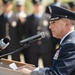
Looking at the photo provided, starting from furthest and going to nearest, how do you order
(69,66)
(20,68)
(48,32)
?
1. (48,32)
2. (20,68)
3. (69,66)

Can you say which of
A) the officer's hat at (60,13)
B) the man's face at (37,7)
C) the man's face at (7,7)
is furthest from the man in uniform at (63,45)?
the man's face at (7,7)

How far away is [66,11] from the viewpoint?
10.1 feet

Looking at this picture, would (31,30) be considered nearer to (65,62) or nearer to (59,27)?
(59,27)

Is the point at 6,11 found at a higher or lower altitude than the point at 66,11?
higher

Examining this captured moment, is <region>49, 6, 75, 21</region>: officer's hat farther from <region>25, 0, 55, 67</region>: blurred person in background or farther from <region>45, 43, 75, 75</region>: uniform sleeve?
<region>25, 0, 55, 67</region>: blurred person in background

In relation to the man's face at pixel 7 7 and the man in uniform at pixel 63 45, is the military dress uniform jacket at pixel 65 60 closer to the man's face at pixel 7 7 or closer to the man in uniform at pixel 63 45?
the man in uniform at pixel 63 45

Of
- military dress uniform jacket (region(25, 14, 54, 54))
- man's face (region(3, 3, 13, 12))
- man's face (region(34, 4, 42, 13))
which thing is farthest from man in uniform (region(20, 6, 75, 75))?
man's face (region(3, 3, 13, 12))

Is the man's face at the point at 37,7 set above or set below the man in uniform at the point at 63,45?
above

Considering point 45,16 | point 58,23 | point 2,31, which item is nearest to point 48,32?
point 45,16

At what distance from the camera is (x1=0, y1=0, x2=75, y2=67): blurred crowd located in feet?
24.6

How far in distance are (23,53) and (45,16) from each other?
3.23 feet

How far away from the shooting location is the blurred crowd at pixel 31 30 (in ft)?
24.6

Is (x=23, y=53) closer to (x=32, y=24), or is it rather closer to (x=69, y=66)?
(x=32, y=24)

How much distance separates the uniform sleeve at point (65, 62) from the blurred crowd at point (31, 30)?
15.1 ft
